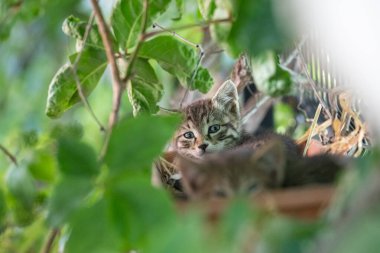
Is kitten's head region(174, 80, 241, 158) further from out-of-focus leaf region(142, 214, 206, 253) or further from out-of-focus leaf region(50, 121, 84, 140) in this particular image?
out-of-focus leaf region(142, 214, 206, 253)

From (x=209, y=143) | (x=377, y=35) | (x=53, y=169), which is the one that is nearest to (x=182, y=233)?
(x=377, y=35)

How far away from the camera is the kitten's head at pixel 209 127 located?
8.22ft

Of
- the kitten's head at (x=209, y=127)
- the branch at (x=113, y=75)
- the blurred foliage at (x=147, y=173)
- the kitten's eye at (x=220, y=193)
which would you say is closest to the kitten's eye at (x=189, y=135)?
the kitten's head at (x=209, y=127)

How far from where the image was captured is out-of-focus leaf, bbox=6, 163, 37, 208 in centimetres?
144

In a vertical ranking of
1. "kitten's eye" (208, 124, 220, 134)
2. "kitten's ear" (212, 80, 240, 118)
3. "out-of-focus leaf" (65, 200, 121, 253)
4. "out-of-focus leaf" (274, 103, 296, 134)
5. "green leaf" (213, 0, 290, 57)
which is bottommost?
"out-of-focus leaf" (274, 103, 296, 134)

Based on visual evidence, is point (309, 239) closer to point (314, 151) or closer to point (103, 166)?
point (103, 166)

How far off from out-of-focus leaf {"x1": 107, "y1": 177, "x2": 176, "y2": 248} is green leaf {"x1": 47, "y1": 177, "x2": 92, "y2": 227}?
4 centimetres

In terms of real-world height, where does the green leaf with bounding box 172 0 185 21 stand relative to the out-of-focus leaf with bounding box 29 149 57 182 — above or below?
above

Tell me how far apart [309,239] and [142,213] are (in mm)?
243

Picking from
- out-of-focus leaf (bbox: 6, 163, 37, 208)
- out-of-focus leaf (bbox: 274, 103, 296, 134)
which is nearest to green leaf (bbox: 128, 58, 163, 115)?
out-of-focus leaf (bbox: 6, 163, 37, 208)

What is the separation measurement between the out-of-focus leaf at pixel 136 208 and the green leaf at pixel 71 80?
0.58m

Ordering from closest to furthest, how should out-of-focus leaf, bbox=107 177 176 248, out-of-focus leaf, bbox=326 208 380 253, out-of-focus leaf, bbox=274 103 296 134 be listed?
out-of-focus leaf, bbox=326 208 380 253 → out-of-focus leaf, bbox=107 177 176 248 → out-of-focus leaf, bbox=274 103 296 134

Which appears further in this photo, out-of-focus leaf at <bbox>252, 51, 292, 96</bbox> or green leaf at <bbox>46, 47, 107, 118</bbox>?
green leaf at <bbox>46, 47, 107, 118</bbox>

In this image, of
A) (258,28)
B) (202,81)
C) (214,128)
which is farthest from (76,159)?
(214,128)
